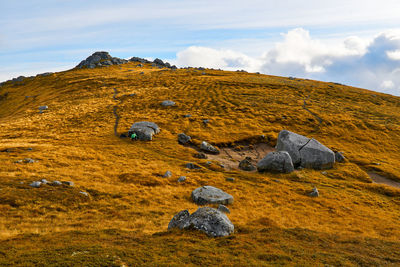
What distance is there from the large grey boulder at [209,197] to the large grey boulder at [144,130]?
2601 cm

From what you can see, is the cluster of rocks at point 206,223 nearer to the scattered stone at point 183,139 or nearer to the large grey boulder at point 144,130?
the scattered stone at point 183,139

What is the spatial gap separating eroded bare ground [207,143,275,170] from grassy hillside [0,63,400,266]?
45.8 inches

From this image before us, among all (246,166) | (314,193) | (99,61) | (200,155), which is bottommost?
(314,193)

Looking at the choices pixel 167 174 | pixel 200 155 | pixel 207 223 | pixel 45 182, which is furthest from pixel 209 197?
pixel 45 182

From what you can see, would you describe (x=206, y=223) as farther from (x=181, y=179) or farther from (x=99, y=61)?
(x=99, y=61)

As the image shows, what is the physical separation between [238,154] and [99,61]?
550 feet

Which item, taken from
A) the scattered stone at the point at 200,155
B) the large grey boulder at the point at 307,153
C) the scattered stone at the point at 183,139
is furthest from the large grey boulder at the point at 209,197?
the scattered stone at the point at 183,139

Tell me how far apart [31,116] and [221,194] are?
74.7m

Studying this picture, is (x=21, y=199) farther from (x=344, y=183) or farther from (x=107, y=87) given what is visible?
(x=107, y=87)

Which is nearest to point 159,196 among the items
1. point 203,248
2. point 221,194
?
point 221,194

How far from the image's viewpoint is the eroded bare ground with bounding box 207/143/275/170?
4201 cm

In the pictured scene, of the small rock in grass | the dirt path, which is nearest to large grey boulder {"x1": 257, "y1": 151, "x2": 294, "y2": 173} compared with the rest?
the small rock in grass

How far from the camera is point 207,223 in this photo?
48.2 feet

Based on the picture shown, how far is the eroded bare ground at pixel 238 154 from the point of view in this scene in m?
42.0
